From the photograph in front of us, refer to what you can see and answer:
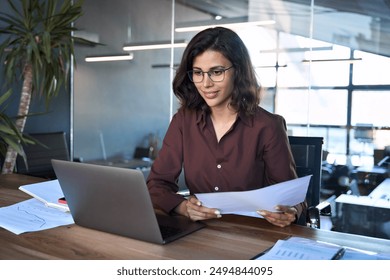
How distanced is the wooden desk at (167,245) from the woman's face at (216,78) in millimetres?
599

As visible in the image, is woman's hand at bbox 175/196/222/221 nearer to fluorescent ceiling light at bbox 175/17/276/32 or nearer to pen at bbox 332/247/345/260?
pen at bbox 332/247/345/260

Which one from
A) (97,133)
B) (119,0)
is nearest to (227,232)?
(97,133)

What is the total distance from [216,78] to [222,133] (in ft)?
0.90

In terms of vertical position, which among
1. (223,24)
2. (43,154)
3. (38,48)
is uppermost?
(223,24)

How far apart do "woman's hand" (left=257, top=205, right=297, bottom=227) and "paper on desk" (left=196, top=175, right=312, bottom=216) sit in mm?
17

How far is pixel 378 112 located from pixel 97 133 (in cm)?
329

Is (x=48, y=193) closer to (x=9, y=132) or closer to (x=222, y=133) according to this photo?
(x=222, y=133)

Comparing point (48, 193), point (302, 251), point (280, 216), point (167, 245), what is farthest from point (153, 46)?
point (302, 251)

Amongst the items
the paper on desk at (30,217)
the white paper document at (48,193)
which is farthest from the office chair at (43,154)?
the paper on desk at (30,217)

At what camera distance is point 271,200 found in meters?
1.36

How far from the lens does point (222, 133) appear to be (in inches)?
75.7

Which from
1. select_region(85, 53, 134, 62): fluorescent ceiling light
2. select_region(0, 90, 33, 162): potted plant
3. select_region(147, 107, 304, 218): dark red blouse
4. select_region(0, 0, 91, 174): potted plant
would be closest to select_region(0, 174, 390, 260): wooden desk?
select_region(147, 107, 304, 218): dark red blouse

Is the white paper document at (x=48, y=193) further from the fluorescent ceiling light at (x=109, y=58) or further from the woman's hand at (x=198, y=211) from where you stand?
the fluorescent ceiling light at (x=109, y=58)

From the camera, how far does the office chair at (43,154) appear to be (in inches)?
143
